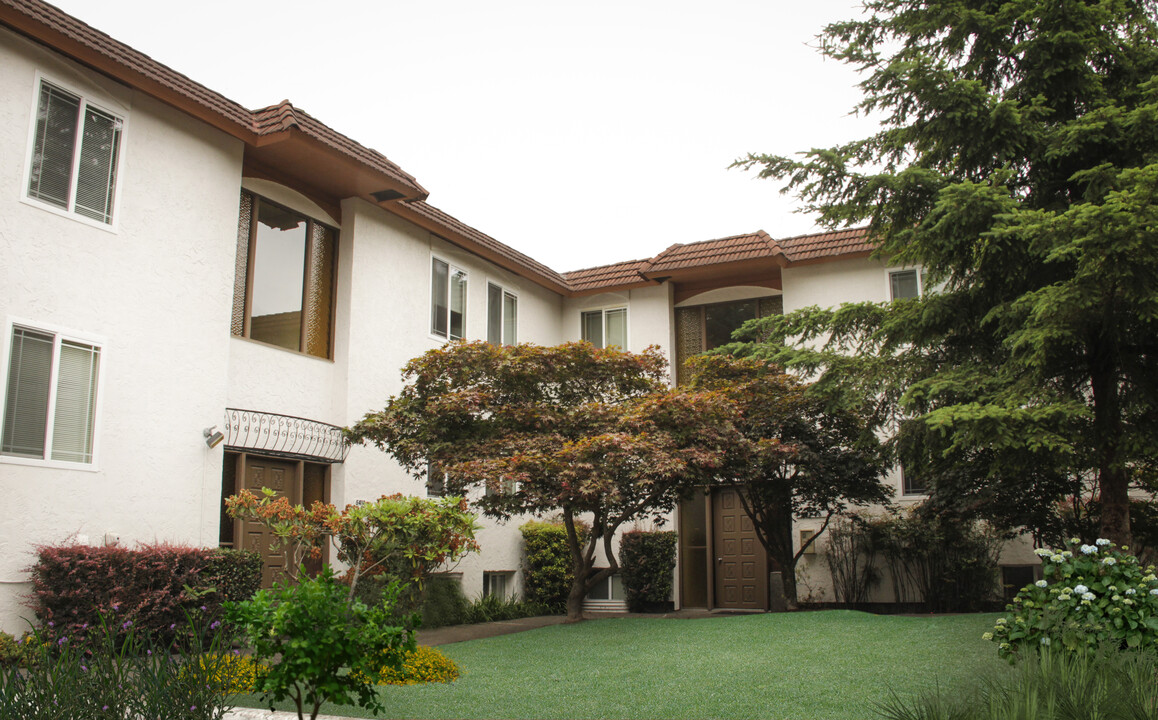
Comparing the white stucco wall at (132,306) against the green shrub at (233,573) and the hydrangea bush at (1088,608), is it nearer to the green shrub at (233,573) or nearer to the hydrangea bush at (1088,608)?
the green shrub at (233,573)

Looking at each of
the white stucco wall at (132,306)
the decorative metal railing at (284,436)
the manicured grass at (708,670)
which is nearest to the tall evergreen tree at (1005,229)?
the manicured grass at (708,670)

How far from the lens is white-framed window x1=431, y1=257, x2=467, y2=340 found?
53.5ft

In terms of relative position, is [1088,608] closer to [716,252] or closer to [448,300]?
[448,300]

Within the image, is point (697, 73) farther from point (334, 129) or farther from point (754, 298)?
point (334, 129)

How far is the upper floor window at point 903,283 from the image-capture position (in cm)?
1736

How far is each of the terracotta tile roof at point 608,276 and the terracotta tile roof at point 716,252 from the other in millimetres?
373

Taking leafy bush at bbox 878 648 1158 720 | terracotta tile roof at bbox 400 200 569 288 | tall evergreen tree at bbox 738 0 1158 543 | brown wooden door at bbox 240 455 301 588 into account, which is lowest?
leafy bush at bbox 878 648 1158 720

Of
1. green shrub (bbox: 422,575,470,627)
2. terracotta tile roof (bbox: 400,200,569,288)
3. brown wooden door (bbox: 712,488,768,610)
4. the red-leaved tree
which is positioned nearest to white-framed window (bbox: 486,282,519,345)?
terracotta tile roof (bbox: 400,200,569,288)

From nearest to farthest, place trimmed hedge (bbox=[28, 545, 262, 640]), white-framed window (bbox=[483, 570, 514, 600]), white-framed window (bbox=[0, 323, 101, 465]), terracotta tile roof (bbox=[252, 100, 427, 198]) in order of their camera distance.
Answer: trimmed hedge (bbox=[28, 545, 262, 640]), white-framed window (bbox=[0, 323, 101, 465]), terracotta tile roof (bbox=[252, 100, 427, 198]), white-framed window (bbox=[483, 570, 514, 600])

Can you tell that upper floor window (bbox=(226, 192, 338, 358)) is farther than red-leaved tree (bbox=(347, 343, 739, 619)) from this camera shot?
Yes

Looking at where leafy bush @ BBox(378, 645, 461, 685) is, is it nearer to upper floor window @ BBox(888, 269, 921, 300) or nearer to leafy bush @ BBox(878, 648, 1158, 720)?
leafy bush @ BBox(878, 648, 1158, 720)

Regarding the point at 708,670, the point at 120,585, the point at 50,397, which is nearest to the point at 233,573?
the point at 120,585

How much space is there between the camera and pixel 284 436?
499 inches

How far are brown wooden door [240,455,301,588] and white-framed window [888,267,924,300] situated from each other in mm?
11534
